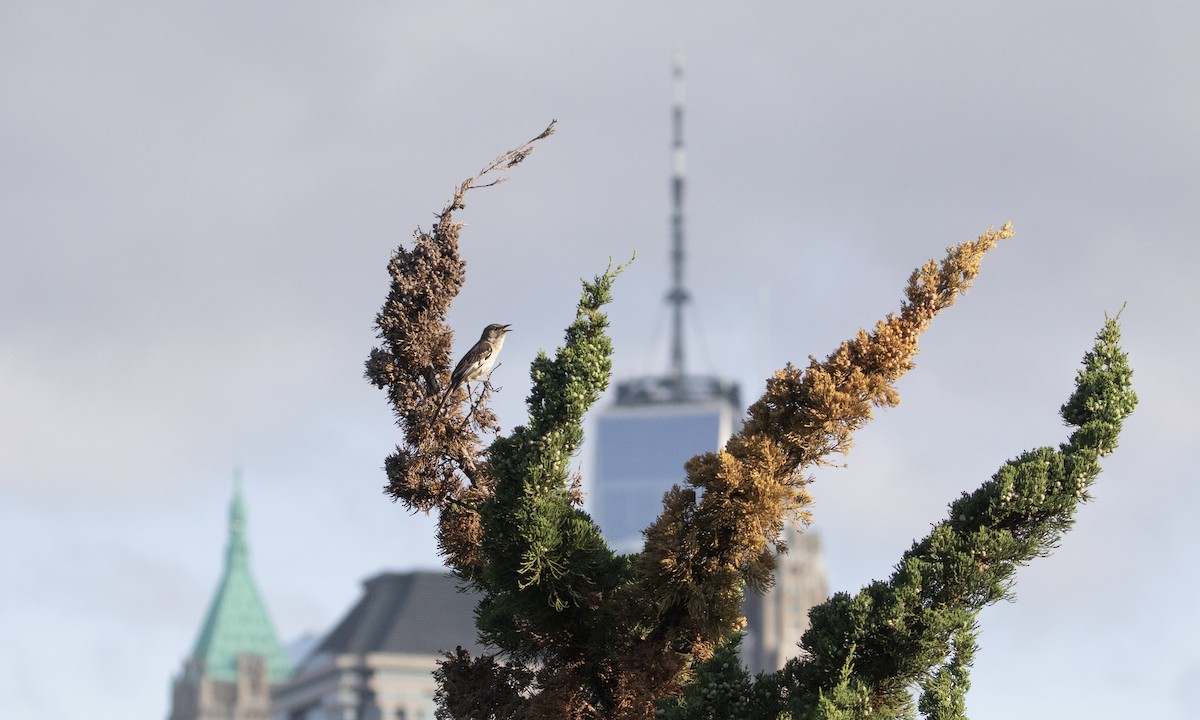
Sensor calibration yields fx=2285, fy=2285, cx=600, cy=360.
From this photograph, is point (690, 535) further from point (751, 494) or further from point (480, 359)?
point (480, 359)

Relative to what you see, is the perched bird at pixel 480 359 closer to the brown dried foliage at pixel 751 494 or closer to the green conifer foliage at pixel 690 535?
the green conifer foliage at pixel 690 535

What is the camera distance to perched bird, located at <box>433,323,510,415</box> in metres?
29.0

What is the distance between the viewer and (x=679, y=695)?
27250mm

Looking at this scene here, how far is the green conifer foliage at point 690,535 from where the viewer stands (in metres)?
26.0

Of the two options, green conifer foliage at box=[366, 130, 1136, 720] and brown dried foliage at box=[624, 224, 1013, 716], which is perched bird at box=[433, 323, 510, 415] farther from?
brown dried foliage at box=[624, 224, 1013, 716]

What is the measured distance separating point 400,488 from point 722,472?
4.39 metres

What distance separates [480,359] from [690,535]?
12.1ft

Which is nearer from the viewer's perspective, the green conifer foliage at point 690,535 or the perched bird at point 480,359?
the green conifer foliage at point 690,535

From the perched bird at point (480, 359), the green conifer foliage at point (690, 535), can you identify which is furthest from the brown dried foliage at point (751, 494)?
the perched bird at point (480, 359)

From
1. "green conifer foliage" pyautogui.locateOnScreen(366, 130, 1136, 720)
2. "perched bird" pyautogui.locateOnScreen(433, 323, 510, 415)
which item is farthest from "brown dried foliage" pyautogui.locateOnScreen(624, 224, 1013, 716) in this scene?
"perched bird" pyautogui.locateOnScreen(433, 323, 510, 415)

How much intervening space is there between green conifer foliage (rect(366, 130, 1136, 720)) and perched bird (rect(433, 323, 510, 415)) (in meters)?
0.26

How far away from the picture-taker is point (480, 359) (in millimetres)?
29031

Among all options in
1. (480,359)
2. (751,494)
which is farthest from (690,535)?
(480,359)

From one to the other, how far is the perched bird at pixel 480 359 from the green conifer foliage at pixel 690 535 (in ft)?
0.84
